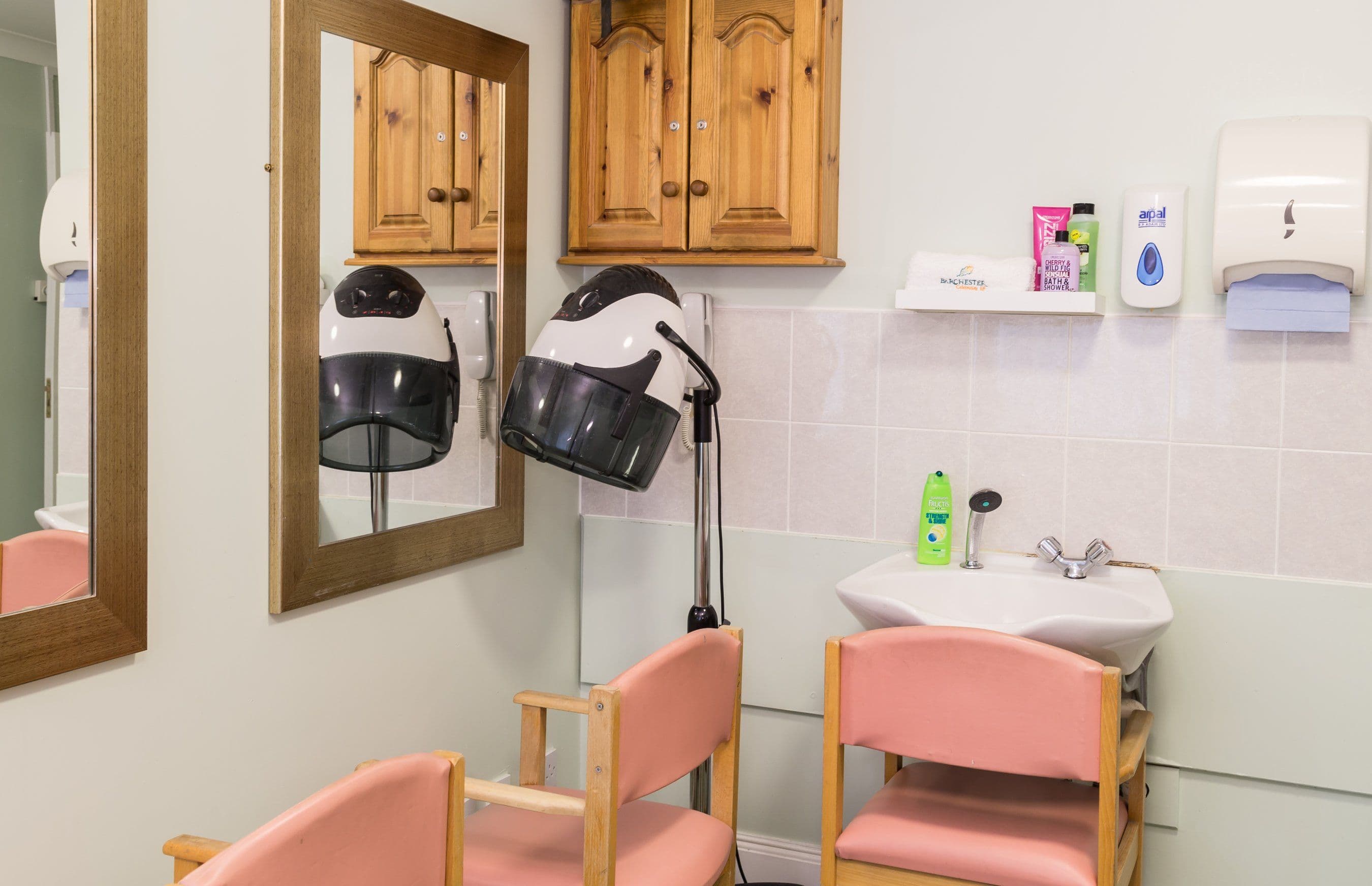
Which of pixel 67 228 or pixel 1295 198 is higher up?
pixel 1295 198

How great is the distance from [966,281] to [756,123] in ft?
1.86

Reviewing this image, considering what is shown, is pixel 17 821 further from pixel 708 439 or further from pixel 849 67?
pixel 849 67

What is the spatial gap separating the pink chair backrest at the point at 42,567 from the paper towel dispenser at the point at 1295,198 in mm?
1953

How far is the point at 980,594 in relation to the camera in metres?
2.26

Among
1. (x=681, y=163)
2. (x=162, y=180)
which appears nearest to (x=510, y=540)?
(x=681, y=163)

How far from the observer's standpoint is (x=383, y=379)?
198 centimetres

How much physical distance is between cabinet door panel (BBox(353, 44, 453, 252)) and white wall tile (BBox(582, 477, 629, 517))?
778 mm

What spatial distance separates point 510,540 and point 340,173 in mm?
882

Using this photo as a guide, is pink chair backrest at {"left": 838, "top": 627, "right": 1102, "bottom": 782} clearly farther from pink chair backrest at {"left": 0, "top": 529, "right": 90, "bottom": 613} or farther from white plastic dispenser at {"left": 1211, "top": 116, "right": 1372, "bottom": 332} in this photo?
pink chair backrest at {"left": 0, "top": 529, "right": 90, "bottom": 613}

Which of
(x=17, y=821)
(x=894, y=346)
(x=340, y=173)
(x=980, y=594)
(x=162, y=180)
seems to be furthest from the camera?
(x=894, y=346)

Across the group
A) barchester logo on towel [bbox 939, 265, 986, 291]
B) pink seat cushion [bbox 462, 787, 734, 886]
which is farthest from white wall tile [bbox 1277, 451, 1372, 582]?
pink seat cushion [bbox 462, 787, 734, 886]

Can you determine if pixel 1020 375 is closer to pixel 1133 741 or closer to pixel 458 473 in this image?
pixel 1133 741

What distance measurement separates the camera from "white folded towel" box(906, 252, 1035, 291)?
85.7 inches

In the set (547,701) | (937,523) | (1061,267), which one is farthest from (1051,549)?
(547,701)
